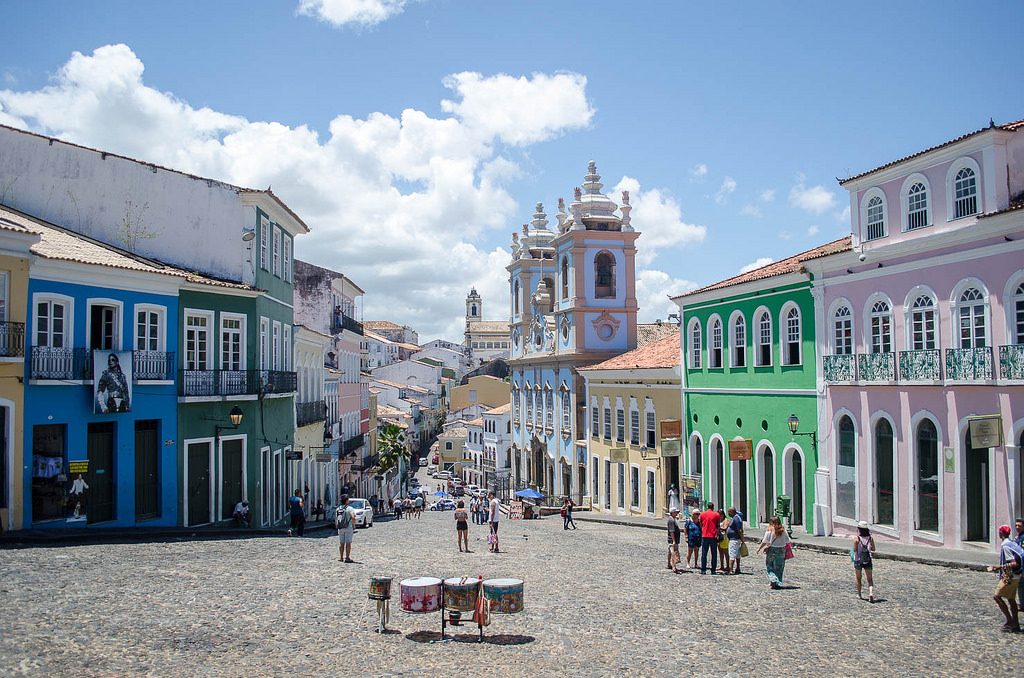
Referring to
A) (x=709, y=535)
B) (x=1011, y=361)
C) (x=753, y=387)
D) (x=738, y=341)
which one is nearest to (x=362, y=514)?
(x=753, y=387)

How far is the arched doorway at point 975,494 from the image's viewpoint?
63.1 feet

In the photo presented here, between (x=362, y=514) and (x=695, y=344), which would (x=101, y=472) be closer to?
(x=362, y=514)

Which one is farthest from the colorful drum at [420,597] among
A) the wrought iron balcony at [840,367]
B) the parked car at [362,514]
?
the parked car at [362,514]

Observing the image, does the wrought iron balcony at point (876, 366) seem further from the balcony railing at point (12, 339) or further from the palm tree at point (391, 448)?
the palm tree at point (391, 448)

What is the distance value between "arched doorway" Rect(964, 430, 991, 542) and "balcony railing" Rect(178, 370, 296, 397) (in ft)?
56.9

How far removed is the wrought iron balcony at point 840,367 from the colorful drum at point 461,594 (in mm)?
14538

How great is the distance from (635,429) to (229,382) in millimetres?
18178

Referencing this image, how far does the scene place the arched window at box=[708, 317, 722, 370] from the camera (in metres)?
29.7

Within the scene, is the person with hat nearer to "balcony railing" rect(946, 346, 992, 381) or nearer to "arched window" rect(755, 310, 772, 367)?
"balcony railing" rect(946, 346, 992, 381)

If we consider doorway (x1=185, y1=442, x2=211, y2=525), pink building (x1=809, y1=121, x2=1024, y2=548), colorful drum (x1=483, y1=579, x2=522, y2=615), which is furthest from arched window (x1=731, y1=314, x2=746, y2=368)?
colorful drum (x1=483, y1=579, x2=522, y2=615)

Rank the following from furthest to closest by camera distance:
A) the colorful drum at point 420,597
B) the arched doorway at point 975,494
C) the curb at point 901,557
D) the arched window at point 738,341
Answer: the arched window at point 738,341
the arched doorway at point 975,494
the curb at point 901,557
the colorful drum at point 420,597

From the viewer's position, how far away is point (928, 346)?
2058 cm

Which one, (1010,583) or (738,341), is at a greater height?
(738,341)

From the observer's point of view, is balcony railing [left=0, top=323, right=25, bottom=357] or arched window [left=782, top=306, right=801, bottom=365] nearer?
balcony railing [left=0, top=323, right=25, bottom=357]
